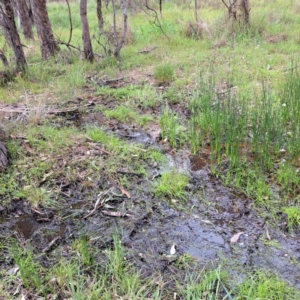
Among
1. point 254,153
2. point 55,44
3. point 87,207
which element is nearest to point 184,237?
point 87,207

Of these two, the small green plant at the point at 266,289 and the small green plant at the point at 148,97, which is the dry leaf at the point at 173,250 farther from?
the small green plant at the point at 148,97

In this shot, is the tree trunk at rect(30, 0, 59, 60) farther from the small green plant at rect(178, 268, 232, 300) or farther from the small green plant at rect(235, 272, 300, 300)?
the small green plant at rect(235, 272, 300, 300)

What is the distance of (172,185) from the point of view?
3180mm

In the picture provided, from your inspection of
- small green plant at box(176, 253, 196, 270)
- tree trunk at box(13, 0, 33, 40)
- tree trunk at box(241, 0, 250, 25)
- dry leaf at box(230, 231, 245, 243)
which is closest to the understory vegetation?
small green plant at box(176, 253, 196, 270)

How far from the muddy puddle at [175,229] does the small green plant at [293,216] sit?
0.11m

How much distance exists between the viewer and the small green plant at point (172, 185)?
3104mm

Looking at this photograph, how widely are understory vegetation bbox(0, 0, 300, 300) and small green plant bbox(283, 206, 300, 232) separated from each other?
15mm

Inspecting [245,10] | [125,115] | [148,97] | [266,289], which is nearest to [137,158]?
[125,115]

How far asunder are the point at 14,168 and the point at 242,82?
3556mm

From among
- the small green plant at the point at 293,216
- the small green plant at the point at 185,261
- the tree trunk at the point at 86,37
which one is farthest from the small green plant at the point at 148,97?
the small green plant at the point at 185,261

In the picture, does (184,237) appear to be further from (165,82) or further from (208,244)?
(165,82)

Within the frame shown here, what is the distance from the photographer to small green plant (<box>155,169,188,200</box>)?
310cm

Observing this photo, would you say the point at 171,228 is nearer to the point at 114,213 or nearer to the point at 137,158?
the point at 114,213

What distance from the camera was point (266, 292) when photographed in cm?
205
